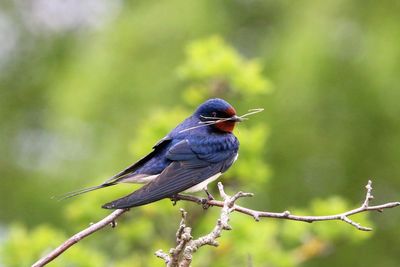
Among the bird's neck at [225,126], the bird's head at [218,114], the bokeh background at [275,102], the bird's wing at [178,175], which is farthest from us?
the bokeh background at [275,102]

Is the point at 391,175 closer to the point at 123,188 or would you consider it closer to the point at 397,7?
the point at 397,7

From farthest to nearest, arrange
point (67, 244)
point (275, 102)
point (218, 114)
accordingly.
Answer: point (275, 102), point (218, 114), point (67, 244)

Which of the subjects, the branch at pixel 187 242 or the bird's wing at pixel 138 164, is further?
the bird's wing at pixel 138 164

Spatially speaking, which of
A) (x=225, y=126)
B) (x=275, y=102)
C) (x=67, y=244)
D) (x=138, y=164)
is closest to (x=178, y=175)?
(x=138, y=164)

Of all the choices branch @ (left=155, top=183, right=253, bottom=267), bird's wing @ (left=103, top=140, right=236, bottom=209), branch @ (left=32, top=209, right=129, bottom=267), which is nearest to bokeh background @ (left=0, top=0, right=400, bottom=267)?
bird's wing @ (left=103, top=140, right=236, bottom=209)

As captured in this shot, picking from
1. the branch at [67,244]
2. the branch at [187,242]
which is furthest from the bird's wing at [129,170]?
the branch at [187,242]

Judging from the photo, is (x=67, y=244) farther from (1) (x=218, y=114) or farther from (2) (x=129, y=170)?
(1) (x=218, y=114)

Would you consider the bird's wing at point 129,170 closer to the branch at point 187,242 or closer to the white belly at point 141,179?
the white belly at point 141,179

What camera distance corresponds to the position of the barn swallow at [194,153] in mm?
Result: 3645

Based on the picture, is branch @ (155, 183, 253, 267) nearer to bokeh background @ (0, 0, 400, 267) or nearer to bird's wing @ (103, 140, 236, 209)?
bird's wing @ (103, 140, 236, 209)

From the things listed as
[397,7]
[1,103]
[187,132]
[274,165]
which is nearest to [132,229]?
[187,132]

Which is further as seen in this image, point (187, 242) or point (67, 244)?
point (67, 244)

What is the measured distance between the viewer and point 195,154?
13.0 feet

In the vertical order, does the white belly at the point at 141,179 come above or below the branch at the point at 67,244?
above
